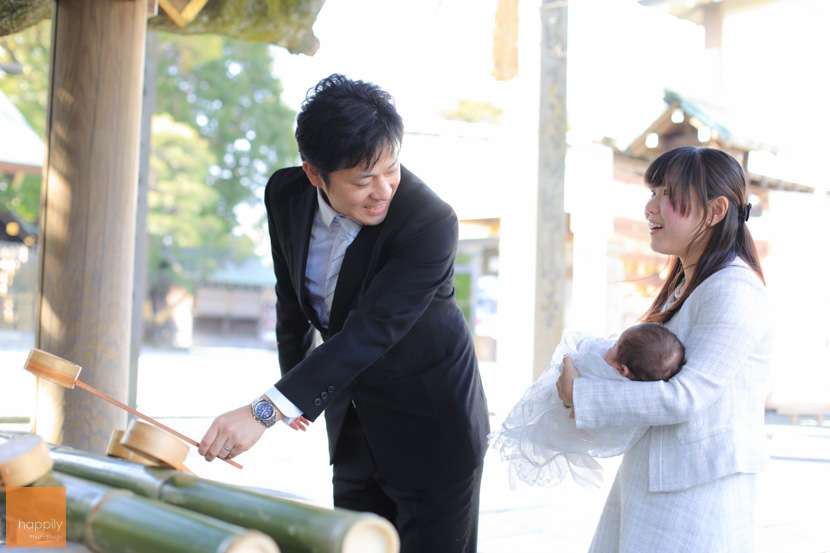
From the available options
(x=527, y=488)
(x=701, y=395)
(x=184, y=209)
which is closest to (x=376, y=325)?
(x=701, y=395)

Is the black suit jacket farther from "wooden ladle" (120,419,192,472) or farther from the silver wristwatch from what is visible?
"wooden ladle" (120,419,192,472)

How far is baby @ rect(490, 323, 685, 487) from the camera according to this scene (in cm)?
148

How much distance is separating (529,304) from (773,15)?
9.35 meters

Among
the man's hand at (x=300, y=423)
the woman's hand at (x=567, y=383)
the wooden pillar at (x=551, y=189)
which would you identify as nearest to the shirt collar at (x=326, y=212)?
the man's hand at (x=300, y=423)

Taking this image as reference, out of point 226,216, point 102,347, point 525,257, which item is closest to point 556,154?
point 525,257

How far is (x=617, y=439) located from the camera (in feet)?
5.15

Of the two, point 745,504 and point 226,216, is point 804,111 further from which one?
point 226,216

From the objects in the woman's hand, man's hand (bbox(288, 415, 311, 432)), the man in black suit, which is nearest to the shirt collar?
the man in black suit

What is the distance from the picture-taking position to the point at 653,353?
147cm

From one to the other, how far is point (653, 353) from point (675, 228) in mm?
286

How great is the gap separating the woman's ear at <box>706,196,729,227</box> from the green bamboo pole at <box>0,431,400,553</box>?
944 millimetres

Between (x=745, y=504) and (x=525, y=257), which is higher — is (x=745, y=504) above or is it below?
below

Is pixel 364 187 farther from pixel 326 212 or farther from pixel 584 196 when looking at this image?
pixel 584 196

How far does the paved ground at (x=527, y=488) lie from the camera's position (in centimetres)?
326
